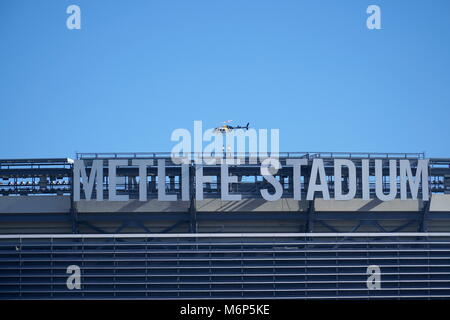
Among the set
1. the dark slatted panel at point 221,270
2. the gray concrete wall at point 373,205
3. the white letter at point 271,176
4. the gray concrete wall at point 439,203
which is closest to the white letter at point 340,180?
the gray concrete wall at point 373,205

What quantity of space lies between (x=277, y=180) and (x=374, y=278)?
8916mm

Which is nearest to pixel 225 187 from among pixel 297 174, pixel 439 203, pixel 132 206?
pixel 297 174

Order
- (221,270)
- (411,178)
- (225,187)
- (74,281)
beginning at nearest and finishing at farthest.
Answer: (74,281) → (221,270) → (225,187) → (411,178)

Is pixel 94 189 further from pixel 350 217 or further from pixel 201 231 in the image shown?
pixel 350 217

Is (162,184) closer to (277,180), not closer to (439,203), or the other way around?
(277,180)

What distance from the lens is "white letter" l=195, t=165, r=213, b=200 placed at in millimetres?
40656

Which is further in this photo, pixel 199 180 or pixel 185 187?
pixel 199 180

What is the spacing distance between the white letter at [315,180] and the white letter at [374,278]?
7158 millimetres

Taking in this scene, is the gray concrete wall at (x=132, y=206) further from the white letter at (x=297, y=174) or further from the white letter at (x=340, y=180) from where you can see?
the white letter at (x=340, y=180)

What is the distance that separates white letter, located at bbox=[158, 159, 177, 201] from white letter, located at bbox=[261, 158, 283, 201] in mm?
4865

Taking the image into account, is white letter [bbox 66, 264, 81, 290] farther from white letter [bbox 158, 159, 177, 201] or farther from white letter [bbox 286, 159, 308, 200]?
white letter [bbox 286, 159, 308, 200]

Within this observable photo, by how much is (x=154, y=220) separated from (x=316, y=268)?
1112 cm

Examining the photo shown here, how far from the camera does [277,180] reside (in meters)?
40.9

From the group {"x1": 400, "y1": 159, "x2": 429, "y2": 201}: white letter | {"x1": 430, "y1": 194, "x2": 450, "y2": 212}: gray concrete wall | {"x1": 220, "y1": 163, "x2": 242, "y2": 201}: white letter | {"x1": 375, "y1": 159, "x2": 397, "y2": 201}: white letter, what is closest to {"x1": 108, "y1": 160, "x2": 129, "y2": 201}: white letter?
{"x1": 220, "y1": 163, "x2": 242, "y2": 201}: white letter
